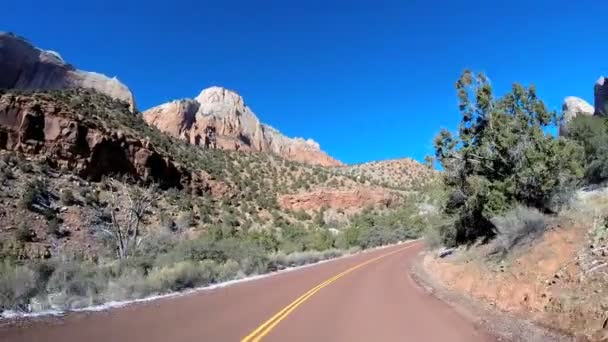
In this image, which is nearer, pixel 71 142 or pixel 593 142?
pixel 593 142

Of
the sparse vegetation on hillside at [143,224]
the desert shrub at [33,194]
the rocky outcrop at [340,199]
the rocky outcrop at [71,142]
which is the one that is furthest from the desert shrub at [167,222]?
the rocky outcrop at [340,199]

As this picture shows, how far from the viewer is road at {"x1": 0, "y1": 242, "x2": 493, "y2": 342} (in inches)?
339

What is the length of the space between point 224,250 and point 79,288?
12063 millimetres

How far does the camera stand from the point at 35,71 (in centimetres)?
6316

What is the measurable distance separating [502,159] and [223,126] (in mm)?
94898

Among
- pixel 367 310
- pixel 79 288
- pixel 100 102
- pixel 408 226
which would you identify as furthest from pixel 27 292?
pixel 408 226

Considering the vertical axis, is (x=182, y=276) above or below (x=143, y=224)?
below

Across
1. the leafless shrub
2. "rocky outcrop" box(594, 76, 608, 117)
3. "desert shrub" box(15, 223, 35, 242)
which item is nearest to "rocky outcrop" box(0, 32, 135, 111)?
the leafless shrub

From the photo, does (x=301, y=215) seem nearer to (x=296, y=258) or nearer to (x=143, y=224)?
(x=143, y=224)

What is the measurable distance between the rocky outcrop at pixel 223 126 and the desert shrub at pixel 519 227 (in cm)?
7763

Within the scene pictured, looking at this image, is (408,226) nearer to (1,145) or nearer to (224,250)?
(224,250)

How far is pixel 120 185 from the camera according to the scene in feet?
134

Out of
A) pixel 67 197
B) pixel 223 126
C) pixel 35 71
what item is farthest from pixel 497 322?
pixel 223 126

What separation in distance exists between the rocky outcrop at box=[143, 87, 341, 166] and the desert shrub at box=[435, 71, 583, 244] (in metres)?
71.9
